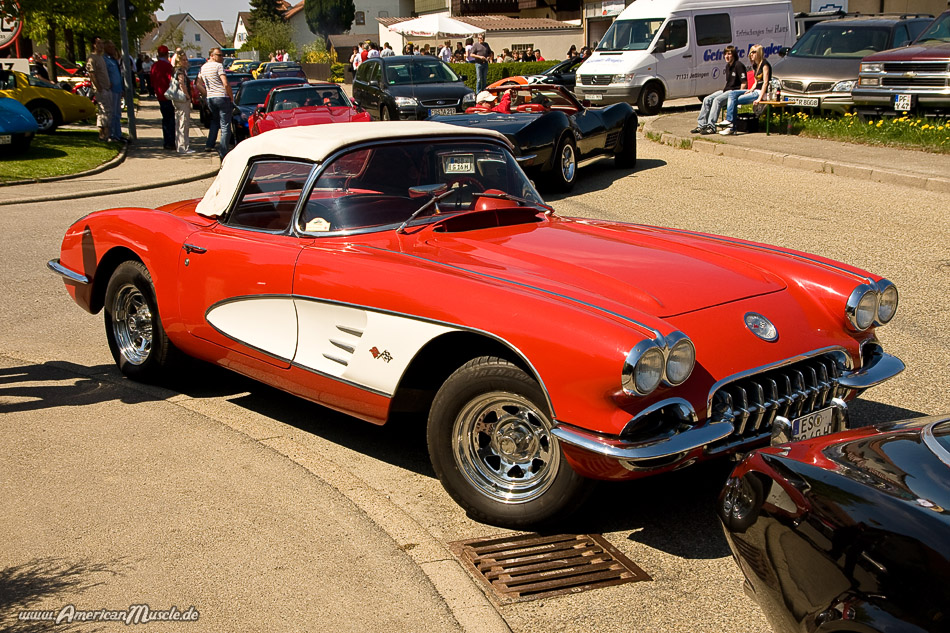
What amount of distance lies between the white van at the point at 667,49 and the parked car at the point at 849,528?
19.3 meters

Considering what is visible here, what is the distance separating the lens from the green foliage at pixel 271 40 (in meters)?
84.4

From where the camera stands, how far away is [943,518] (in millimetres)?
2178

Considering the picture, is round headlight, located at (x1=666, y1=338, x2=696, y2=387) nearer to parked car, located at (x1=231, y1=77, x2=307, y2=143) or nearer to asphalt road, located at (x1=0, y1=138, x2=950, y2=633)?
asphalt road, located at (x1=0, y1=138, x2=950, y2=633)

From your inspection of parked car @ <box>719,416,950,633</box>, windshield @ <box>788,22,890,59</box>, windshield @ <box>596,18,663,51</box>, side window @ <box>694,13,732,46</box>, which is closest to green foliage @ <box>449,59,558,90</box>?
windshield @ <box>596,18,663,51</box>

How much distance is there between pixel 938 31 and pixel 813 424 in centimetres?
1501

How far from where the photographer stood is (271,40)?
286 feet

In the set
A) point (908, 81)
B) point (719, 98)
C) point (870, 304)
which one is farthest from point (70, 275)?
point (908, 81)

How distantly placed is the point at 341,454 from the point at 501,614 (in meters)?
1.71

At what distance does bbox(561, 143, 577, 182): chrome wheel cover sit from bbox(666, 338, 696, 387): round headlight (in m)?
9.01

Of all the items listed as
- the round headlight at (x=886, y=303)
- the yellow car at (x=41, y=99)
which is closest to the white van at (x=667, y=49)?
the yellow car at (x=41, y=99)

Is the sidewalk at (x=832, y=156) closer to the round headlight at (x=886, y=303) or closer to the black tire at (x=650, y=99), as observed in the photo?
the black tire at (x=650, y=99)

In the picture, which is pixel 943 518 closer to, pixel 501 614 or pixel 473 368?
pixel 501 614

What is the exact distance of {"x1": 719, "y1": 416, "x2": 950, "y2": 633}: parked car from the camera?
6.97 ft

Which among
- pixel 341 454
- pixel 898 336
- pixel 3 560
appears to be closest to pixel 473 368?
pixel 341 454
